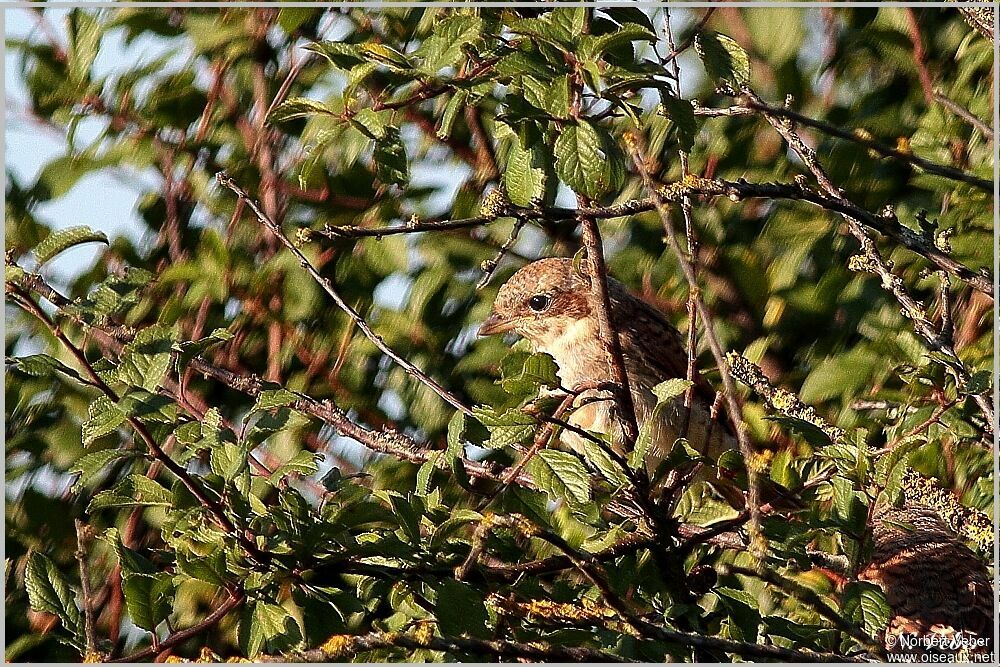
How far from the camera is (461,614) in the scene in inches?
→ 88.5

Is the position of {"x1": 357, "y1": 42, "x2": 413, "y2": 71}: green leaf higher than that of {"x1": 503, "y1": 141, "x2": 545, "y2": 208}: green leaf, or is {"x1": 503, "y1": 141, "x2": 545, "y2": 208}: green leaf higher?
{"x1": 357, "y1": 42, "x2": 413, "y2": 71}: green leaf

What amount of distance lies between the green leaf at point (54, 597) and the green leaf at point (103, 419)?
33cm

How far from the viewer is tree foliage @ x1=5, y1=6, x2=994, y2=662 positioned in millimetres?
2299

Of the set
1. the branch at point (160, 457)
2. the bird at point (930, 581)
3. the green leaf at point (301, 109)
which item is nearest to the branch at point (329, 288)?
the green leaf at point (301, 109)

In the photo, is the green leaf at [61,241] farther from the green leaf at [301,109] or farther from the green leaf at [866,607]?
the green leaf at [866,607]

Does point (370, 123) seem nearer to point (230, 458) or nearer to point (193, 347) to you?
point (193, 347)

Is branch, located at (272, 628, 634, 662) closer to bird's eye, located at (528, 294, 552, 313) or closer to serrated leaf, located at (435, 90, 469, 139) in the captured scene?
serrated leaf, located at (435, 90, 469, 139)

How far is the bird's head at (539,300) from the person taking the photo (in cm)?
466

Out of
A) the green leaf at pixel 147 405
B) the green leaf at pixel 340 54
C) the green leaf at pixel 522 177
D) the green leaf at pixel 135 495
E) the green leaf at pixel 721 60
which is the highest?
the green leaf at pixel 721 60

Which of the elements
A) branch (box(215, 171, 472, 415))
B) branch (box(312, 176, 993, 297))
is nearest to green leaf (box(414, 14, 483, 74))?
branch (box(312, 176, 993, 297))

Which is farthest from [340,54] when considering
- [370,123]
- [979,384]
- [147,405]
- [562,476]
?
[979,384]

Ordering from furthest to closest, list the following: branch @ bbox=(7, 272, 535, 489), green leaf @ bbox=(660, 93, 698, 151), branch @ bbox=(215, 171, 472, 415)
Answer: branch @ bbox=(7, 272, 535, 489)
branch @ bbox=(215, 171, 472, 415)
green leaf @ bbox=(660, 93, 698, 151)

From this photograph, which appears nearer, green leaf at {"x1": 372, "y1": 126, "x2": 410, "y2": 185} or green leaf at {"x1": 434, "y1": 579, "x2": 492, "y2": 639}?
green leaf at {"x1": 434, "y1": 579, "x2": 492, "y2": 639}

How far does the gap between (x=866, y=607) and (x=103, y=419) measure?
5.01 feet
